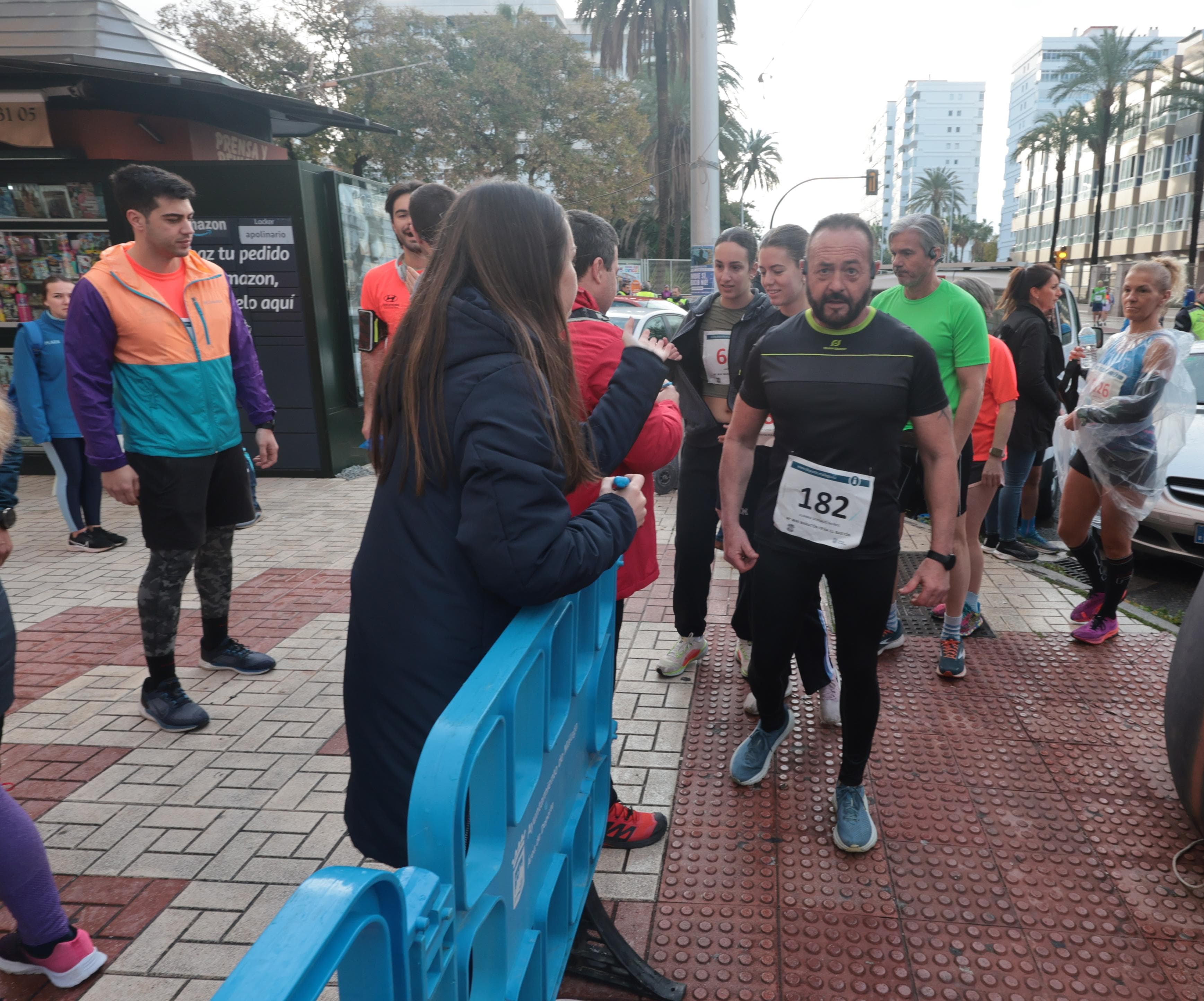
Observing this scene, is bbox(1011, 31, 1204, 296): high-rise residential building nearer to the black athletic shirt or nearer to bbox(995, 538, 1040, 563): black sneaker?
bbox(995, 538, 1040, 563): black sneaker

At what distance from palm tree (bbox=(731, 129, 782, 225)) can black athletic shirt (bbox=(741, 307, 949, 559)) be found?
5216cm

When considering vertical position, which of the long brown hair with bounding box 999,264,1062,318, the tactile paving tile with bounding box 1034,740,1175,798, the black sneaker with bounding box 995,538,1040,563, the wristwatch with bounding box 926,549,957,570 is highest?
the long brown hair with bounding box 999,264,1062,318

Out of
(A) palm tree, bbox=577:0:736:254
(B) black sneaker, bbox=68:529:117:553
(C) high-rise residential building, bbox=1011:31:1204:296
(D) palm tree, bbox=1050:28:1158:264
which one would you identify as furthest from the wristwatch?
(D) palm tree, bbox=1050:28:1158:264

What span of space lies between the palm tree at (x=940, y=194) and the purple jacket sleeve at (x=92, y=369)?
11210 centimetres

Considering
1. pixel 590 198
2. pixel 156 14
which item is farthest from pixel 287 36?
pixel 590 198

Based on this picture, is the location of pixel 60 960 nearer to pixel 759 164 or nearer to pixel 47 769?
pixel 47 769

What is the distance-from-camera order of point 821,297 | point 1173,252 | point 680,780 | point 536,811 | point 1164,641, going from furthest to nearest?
point 1173,252 < point 1164,641 < point 680,780 < point 821,297 < point 536,811

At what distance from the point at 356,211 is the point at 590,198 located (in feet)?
73.5

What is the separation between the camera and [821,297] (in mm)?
2779

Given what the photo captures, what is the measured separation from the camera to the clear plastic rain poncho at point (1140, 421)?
171 inches

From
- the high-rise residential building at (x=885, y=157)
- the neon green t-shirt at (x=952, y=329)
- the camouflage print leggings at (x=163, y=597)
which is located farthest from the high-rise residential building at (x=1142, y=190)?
the high-rise residential building at (x=885, y=157)

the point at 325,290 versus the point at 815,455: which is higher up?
the point at 325,290

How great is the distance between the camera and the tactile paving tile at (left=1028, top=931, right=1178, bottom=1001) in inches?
89.8

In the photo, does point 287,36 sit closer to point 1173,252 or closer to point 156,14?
point 156,14
